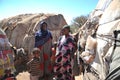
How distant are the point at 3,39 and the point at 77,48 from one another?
2.57 m

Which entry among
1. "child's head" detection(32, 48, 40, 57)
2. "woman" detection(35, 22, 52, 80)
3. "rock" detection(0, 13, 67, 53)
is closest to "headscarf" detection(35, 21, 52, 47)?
"woman" detection(35, 22, 52, 80)

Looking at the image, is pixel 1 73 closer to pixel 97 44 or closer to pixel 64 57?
pixel 97 44

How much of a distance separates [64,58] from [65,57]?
3cm

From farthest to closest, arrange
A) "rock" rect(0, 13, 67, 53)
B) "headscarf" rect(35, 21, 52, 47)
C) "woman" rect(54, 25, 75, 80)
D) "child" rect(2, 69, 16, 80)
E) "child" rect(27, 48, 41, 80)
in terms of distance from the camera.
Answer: "rock" rect(0, 13, 67, 53) < "headscarf" rect(35, 21, 52, 47) < "child" rect(27, 48, 41, 80) < "woman" rect(54, 25, 75, 80) < "child" rect(2, 69, 16, 80)

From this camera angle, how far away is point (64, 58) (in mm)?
6301

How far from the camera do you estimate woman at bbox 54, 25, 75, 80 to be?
6.25m

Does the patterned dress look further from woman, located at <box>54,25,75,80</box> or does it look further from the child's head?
the child's head

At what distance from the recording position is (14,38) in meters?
18.5

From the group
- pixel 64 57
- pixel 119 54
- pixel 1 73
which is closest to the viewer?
pixel 119 54

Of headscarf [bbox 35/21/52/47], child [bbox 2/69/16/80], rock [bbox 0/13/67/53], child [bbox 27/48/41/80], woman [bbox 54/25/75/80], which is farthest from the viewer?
rock [bbox 0/13/67/53]

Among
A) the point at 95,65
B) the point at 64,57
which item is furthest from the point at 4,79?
the point at 64,57

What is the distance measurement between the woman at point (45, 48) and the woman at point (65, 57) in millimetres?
213

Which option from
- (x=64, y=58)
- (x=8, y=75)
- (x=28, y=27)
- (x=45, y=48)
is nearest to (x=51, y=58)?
(x=45, y=48)

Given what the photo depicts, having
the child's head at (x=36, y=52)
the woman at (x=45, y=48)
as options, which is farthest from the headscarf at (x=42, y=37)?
the child's head at (x=36, y=52)
